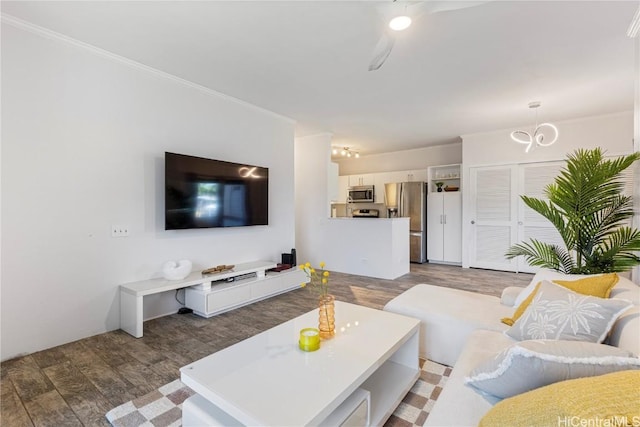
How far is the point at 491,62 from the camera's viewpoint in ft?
9.73

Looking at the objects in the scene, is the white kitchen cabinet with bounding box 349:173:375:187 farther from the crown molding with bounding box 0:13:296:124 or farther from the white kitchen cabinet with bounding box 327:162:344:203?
the crown molding with bounding box 0:13:296:124

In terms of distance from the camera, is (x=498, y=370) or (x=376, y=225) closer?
(x=498, y=370)

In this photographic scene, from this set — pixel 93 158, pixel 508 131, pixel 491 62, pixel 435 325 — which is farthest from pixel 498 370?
pixel 508 131

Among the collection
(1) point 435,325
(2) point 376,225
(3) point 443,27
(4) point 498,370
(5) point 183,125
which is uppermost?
(3) point 443,27

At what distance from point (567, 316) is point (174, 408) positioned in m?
2.19

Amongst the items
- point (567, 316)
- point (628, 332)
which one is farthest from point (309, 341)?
point (628, 332)

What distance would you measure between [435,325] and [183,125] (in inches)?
134

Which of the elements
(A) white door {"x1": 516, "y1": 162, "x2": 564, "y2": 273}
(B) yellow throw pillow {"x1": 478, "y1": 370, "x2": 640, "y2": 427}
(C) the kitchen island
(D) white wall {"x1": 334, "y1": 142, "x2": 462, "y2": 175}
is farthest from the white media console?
(D) white wall {"x1": 334, "y1": 142, "x2": 462, "y2": 175}

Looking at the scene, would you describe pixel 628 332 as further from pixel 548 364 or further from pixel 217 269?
pixel 217 269

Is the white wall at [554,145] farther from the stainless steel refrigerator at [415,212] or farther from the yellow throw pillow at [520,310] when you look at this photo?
the yellow throw pillow at [520,310]

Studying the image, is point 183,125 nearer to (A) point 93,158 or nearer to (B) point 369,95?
(A) point 93,158

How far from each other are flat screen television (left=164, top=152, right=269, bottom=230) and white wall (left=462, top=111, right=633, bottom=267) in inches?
161

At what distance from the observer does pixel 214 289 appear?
129 inches

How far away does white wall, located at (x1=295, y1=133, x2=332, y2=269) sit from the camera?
5672 millimetres
